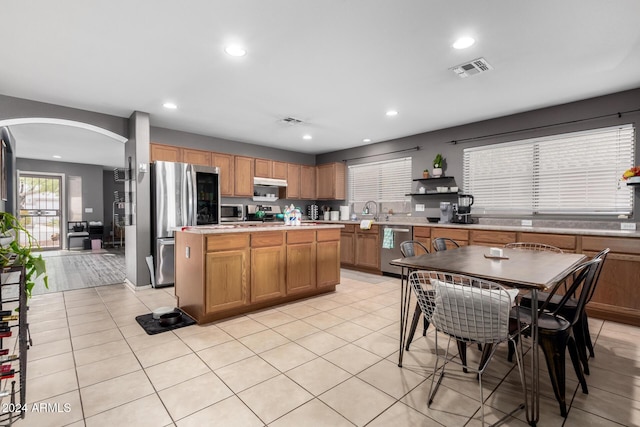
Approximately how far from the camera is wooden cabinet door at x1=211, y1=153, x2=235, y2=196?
Answer: 224 inches

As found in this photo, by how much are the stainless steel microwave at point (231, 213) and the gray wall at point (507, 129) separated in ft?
9.30

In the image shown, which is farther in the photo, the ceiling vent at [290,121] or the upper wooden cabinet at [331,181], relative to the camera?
the upper wooden cabinet at [331,181]

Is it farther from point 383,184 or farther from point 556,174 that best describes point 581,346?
point 383,184

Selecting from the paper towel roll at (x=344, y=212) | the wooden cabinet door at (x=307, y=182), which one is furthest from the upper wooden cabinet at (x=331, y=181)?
the paper towel roll at (x=344, y=212)

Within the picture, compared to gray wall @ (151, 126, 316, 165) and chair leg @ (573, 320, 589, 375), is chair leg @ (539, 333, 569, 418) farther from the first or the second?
gray wall @ (151, 126, 316, 165)

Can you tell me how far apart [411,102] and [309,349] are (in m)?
3.26

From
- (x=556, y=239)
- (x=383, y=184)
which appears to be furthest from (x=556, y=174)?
(x=383, y=184)

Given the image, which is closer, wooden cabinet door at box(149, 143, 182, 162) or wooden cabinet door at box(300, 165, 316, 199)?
wooden cabinet door at box(149, 143, 182, 162)

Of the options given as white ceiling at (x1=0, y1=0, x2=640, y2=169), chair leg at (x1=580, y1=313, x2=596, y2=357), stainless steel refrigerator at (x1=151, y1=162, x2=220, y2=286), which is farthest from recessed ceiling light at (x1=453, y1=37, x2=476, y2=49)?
stainless steel refrigerator at (x1=151, y1=162, x2=220, y2=286)

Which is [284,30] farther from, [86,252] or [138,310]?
[86,252]

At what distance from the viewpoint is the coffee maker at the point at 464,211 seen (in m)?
4.80

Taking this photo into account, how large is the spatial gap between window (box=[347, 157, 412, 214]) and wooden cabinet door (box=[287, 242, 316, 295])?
8.87 ft

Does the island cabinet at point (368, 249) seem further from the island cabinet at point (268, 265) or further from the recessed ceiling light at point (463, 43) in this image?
the recessed ceiling light at point (463, 43)

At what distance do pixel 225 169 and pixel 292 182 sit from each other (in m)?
1.64
